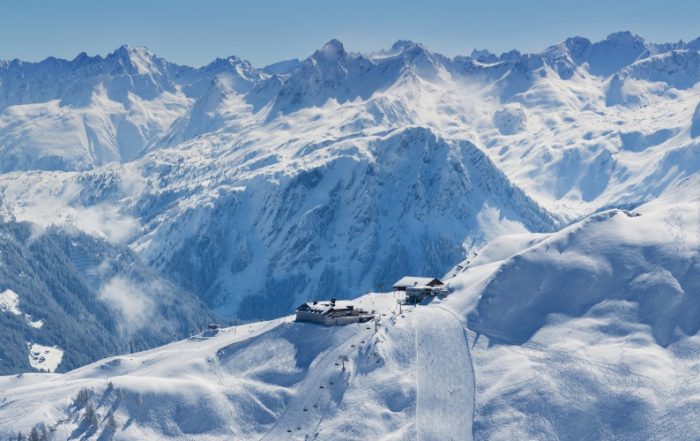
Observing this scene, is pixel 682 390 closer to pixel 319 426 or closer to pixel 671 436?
pixel 671 436

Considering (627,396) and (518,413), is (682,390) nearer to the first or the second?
(627,396)

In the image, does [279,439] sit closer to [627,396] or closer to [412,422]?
[412,422]

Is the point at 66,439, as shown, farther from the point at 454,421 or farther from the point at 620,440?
the point at 620,440

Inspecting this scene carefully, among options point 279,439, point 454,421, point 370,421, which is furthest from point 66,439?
point 454,421

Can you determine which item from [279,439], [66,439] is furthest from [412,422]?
[66,439]

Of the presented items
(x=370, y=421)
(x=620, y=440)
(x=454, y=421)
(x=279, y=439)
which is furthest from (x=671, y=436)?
(x=279, y=439)

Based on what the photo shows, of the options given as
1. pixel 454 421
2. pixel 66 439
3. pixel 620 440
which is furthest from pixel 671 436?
pixel 66 439

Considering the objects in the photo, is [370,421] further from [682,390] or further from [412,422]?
[682,390]
